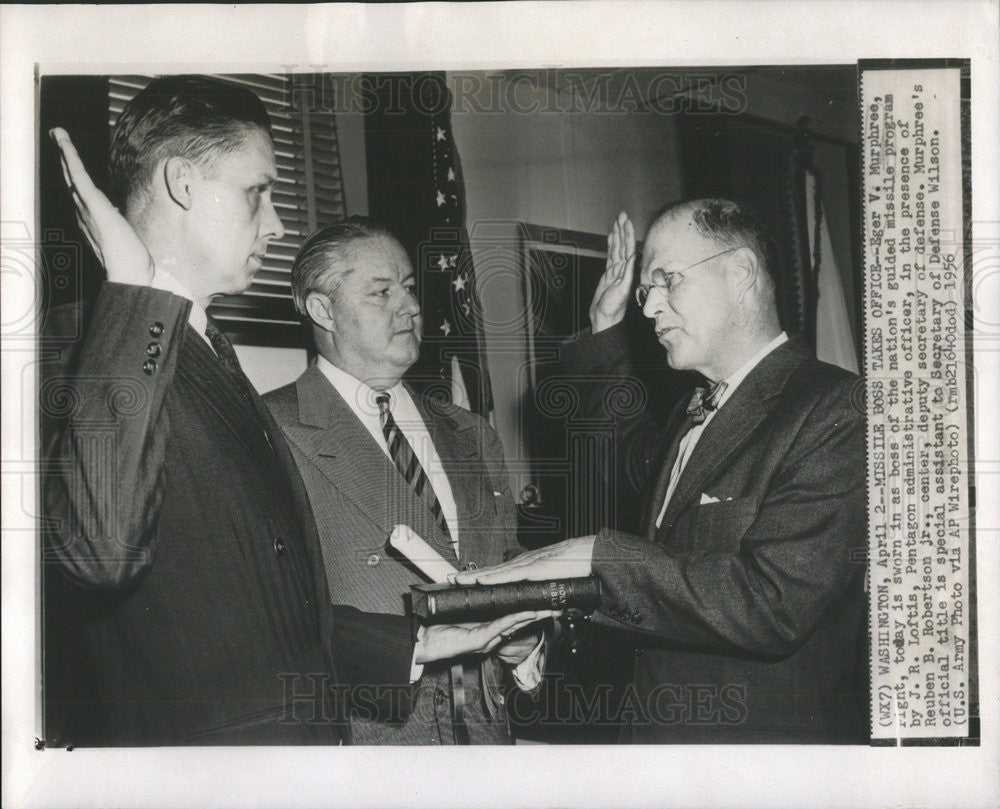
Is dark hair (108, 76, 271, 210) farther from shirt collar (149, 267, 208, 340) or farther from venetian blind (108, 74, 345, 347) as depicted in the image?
shirt collar (149, 267, 208, 340)

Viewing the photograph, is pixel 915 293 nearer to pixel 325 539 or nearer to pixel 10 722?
pixel 325 539

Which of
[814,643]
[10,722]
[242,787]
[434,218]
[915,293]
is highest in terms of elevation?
[434,218]

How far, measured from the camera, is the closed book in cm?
248

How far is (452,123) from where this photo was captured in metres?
2.60

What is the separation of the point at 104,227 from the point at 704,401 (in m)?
1.62

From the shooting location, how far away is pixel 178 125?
253cm

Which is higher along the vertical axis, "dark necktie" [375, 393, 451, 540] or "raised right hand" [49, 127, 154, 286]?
"raised right hand" [49, 127, 154, 286]

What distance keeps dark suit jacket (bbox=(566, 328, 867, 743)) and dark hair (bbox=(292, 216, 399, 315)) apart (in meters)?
0.62

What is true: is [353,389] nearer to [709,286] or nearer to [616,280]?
[616,280]

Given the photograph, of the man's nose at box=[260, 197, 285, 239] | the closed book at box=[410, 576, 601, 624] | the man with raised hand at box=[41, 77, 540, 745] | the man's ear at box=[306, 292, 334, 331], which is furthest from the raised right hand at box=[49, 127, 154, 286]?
the closed book at box=[410, 576, 601, 624]

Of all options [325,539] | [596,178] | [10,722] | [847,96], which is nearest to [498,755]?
[325,539]

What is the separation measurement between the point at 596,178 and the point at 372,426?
885 mm

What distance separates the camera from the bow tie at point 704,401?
2.54 meters

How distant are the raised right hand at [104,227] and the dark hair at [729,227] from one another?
134cm
